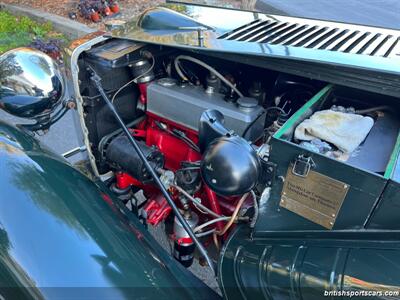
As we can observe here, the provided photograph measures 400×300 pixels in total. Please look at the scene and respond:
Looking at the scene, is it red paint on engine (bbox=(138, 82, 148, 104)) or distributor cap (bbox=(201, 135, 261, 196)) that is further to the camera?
red paint on engine (bbox=(138, 82, 148, 104))

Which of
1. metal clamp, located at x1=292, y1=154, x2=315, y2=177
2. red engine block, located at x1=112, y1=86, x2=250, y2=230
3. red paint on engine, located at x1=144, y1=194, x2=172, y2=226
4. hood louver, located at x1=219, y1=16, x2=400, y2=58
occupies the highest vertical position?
hood louver, located at x1=219, y1=16, x2=400, y2=58

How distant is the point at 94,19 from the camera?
5.74 m

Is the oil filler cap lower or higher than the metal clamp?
lower

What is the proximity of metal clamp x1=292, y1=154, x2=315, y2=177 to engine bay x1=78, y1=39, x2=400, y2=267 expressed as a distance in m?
0.14

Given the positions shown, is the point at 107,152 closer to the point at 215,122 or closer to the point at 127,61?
the point at 127,61

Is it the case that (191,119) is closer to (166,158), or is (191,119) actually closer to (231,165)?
(166,158)

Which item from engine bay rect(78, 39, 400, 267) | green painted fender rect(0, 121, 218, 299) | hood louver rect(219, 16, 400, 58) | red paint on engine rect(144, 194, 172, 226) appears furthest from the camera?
red paint on engine rect(144, 194, 172, 226)

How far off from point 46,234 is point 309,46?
1231 mm

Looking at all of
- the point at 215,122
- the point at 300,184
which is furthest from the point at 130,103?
the point at 300,184

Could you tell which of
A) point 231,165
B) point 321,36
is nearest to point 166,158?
point 231,165

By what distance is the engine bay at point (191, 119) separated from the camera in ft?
4.91

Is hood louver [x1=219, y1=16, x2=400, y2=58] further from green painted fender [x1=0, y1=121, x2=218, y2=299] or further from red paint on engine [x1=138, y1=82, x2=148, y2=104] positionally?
green painted fender [x1=0, y1=121, x2=218, y2=299]

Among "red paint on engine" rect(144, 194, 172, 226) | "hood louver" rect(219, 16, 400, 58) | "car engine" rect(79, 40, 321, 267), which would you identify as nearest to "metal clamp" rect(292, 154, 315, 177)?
"car engine" rect(79, 40, 321, 267)

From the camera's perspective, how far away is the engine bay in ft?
4.91
